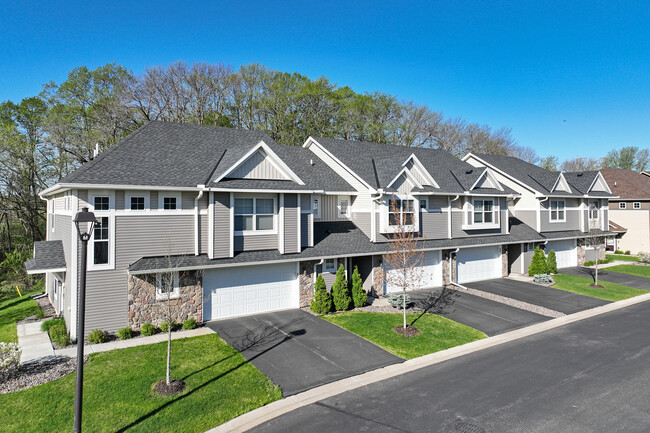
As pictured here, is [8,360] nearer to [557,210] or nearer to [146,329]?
[146,329]

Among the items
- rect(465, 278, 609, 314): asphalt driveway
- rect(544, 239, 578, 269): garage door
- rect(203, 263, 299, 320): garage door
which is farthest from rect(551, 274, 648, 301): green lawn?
rect(203, 263, 299, 320): garage door

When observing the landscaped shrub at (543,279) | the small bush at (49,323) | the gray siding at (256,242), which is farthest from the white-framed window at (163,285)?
the landscaped shrub at (543,279)

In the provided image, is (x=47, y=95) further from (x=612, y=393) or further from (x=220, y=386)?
(x=612, y=393)

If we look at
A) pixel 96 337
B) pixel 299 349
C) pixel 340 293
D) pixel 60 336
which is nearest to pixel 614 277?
pixel 340 293

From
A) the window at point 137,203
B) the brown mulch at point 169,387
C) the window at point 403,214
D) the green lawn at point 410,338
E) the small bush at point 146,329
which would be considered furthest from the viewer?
the window at point 403,214

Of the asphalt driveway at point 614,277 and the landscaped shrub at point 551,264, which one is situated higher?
the landscaped shrub at point 551,264

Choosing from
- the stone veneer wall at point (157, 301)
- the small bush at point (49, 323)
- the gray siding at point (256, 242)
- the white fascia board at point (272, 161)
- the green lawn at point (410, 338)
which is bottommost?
the green lawn at point (410, 338)

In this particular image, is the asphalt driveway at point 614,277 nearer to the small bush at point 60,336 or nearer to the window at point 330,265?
the window at point 330,265

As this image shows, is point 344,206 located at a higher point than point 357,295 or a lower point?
higher
